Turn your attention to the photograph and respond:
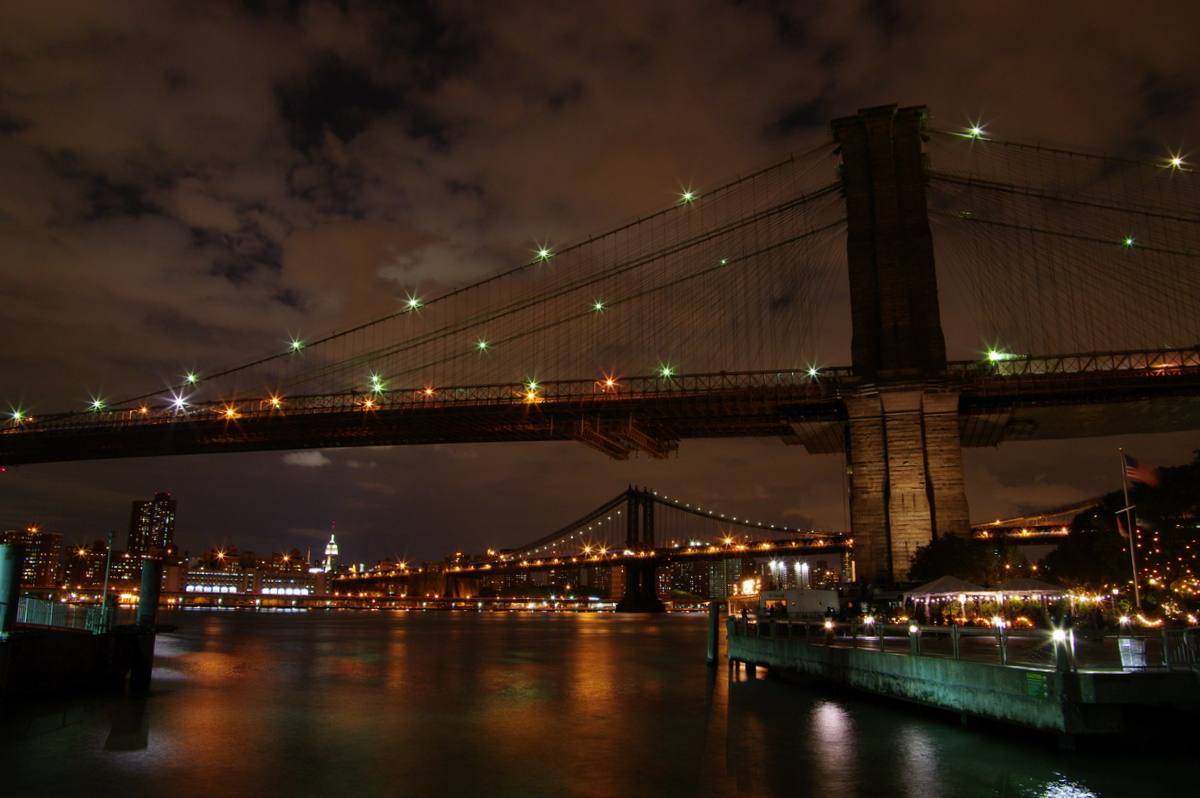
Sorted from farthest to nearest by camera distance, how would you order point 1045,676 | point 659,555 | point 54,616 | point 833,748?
1. point 659,555
2. point 54,616
3. point 833,748
4. point 1045,676

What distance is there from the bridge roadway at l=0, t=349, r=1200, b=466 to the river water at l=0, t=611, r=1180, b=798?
21.1 metres

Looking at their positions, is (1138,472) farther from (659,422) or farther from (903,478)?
(659,422)

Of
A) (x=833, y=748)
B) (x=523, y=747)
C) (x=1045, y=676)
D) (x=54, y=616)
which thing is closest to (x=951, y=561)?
(x=833, y=748)

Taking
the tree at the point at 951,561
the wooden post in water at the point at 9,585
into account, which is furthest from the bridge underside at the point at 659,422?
the wooden post in water at the point at 9,585

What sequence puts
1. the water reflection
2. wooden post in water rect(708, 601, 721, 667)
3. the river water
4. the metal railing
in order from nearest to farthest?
the river water, the water reflection, the metal railing, wooden post in water rect(708, 601, 721, 667)

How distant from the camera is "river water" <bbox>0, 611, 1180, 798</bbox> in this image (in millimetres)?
11461

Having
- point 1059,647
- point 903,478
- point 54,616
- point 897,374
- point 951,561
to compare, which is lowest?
point 54,616

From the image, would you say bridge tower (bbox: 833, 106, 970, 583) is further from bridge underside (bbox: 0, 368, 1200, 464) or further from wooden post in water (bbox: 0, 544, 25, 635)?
wooden post in water (bbox: 0, 544, 25, 635)

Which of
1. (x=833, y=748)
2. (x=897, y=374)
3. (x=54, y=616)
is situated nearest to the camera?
(x=833, y=748)

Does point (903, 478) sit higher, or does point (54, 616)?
point (903, 478)

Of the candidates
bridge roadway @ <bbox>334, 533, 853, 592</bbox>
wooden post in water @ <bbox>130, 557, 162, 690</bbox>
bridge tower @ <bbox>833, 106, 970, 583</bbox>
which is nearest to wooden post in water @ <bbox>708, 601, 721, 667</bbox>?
bridge tower @ <bbox>833, 106, 970, 583</bbox>

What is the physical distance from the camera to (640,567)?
113375mm

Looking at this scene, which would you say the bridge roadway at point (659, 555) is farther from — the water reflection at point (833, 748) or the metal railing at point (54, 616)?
the metal railing at point (54, 616)

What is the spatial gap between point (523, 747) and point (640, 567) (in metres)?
100
